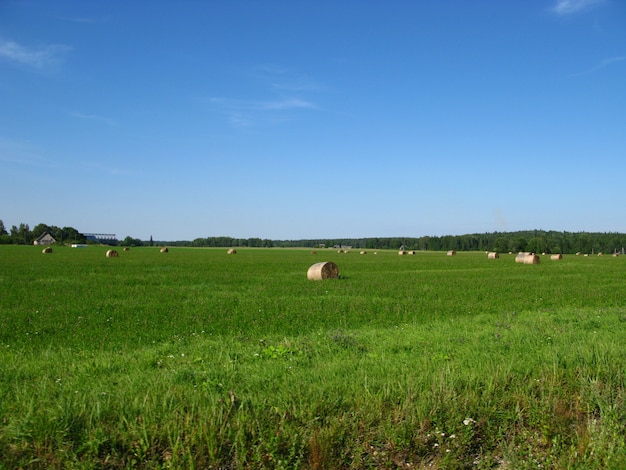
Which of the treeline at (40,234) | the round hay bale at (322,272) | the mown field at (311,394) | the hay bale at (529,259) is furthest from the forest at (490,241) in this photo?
the mown field at (311,394)

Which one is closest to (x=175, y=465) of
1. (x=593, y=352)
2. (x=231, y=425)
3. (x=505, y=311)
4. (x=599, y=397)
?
(x=231, y=425)

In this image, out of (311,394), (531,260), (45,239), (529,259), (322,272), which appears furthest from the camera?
(45,239)

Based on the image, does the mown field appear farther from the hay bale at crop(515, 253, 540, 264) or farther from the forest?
the forest

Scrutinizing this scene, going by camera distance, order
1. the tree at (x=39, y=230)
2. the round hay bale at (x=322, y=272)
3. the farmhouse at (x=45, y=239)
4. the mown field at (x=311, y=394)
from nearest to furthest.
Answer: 1. the mown field at (x=311, y=394)
2. the round hay bale at (x=322, y=272)
3. the farmhouse at (x=45, y=239)
4. the tree at (x=39, y=230)

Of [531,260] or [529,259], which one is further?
[529,259]

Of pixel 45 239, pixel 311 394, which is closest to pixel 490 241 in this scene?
pixel 45 239

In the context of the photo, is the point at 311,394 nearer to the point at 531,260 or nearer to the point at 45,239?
the point at 531,260

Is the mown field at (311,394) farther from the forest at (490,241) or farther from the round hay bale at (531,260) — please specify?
the forest at (490,241)

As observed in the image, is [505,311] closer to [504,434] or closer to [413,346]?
[413,346]

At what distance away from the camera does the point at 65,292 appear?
59.3ft

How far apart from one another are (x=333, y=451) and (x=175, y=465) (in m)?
1.58

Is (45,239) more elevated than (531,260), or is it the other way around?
(45,239)

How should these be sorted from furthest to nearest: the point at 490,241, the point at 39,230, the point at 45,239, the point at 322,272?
1. the point at 490,241
2. the point at 39,230
3. the point at 45,239
4. the point at 322,272

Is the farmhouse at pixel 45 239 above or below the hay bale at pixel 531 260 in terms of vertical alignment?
above
